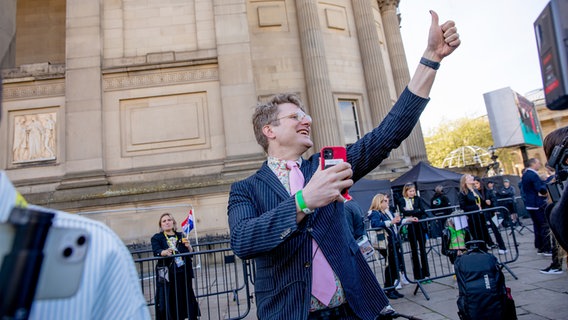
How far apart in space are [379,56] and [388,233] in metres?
14.3

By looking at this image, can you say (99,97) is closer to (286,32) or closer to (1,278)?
(286,32)

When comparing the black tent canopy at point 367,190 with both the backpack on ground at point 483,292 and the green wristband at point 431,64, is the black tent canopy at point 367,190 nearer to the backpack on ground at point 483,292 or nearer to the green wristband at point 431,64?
the backpack on ground at point 483,292

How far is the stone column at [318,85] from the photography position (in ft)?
55.3

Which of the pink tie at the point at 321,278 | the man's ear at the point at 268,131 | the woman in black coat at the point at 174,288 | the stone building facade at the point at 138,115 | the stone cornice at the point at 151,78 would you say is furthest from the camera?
the stone cornice at the point at 151,78

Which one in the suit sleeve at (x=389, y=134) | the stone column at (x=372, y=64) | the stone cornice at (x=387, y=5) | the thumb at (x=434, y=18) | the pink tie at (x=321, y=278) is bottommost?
the pink tie at (x=321, y=278)

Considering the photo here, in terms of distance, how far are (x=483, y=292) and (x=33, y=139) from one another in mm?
13908

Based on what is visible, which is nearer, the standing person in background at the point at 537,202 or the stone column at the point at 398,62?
the standing person in background at the point at 537,202

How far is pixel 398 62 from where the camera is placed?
22.3 meters

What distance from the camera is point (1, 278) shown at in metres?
0.63

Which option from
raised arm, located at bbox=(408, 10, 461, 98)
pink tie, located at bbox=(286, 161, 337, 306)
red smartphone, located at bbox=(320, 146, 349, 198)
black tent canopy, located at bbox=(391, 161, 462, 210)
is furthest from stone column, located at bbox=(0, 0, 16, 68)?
black tent canopy, located at bbox=(391, 161, 462, 210)

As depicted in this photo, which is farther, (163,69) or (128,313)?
(163,69)

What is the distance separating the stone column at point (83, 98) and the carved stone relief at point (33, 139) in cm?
80

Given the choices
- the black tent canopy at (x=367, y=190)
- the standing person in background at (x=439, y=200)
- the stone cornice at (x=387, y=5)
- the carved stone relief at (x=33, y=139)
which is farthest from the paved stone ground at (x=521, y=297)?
the stone cornice at (x=387, y=5)

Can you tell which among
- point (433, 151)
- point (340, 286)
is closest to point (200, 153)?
point (340, 286)
